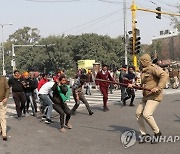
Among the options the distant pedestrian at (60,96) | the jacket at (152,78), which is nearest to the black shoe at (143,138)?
the jacket at (152,78)

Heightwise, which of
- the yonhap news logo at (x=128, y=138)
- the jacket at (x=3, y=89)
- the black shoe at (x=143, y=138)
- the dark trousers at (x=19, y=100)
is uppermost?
the jacket at (x=3, y=89)

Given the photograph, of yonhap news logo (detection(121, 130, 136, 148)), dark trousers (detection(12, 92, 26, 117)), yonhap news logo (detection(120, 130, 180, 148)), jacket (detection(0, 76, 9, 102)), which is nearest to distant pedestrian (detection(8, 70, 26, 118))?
dark trousers (detection(12, 92, 26, 117))

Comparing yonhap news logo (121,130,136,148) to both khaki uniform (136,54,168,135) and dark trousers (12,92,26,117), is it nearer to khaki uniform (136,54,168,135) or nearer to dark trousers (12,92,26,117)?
khaki uniform (136,54,168,135)

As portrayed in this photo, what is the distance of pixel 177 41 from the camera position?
299 ft

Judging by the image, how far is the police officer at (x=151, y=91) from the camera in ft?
22.5

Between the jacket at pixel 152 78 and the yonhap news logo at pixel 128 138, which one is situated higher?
the jacket at pixel 152 78

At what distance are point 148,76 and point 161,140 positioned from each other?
1333 mm

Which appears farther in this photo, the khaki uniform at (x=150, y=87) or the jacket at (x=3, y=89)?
the jacket at (x=3, y=89)

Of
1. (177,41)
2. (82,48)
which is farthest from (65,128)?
(177,41)

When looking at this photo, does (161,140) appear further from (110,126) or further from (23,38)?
(23,38)

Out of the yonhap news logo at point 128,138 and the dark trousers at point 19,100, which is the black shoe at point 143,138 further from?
the dark trousers at point 19,100

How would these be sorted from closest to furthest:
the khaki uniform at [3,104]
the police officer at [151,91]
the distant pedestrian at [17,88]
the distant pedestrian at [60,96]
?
the police officer at [151,91] < the khaki uniform at [3,104] < the distant pedestrian at [60,96] < the distant pedestrian at [17,88]

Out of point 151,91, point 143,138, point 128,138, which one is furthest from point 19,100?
point 151,91

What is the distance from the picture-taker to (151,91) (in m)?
6.84
